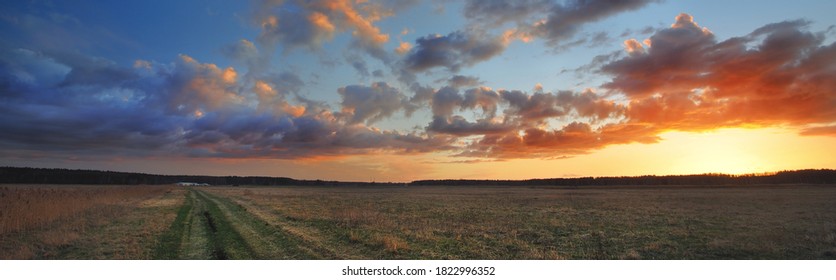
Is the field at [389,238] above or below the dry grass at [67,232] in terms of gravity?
below

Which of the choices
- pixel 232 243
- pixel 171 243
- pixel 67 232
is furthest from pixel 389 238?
pixel 67 232

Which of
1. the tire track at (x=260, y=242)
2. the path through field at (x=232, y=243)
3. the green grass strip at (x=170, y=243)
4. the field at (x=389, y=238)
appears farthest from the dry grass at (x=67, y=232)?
the tire track at (x=260, y=242)

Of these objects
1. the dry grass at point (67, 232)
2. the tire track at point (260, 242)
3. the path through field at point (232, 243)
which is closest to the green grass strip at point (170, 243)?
the path through field at point (232, 243)

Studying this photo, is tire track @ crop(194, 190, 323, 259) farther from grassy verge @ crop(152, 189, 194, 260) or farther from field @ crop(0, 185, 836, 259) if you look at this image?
grassy verge @ crop(152, 189, 194, 260)

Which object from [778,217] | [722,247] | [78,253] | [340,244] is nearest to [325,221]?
[340,244]

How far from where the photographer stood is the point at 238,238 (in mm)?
17297

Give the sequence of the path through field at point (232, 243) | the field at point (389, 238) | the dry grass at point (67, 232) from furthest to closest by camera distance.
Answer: the field at point (389, 238)
the path through field at point (232, 243)
the dry grass at point (67, 232)

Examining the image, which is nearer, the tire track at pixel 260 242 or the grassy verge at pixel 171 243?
the grassy verge at pixel 171 243

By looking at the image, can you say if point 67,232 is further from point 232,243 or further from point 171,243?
point 232,243

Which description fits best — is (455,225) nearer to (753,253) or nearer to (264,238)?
(264,238)

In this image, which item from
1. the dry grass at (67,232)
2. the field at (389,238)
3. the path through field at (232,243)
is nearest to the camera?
the dry grass at (67,232)

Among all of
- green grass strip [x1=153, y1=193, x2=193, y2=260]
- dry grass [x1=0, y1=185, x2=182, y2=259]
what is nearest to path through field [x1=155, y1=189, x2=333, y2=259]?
green grass strip [x1=153, y1=193, x2=193, y2=260]

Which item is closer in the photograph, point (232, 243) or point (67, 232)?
point (232, 243)

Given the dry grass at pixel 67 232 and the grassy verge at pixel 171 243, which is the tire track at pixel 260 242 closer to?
the grassy verge at pixel 171 243
